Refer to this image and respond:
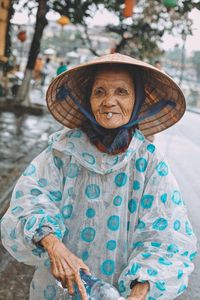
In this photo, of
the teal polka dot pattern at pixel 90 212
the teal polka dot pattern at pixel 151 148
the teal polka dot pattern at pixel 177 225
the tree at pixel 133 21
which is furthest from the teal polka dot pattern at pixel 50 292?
the tree at pixel 133 21

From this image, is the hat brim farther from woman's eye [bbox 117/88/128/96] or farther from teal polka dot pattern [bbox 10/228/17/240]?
teal polka dot pattern [bbox 10/228/17/240]

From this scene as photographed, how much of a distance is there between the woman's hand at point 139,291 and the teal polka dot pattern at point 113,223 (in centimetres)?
25

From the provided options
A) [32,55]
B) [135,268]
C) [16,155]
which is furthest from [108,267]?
[32,55]

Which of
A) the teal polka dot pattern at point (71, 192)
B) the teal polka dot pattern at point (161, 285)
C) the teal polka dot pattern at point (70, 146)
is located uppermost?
the teal polka dot pattern at point (70, 146)

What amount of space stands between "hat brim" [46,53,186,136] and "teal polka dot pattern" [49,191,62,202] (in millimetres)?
384

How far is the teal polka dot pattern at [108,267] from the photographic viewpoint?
1.69 metres

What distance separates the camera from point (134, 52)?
26.8 meters

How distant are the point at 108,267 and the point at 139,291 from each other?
245 millimetres

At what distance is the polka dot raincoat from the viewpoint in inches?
61.8

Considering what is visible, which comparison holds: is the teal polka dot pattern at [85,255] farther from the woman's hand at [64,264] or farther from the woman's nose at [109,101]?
the woman's nose at [109,101]

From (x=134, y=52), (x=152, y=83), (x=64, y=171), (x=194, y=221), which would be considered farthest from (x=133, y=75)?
(x=134, y=52)

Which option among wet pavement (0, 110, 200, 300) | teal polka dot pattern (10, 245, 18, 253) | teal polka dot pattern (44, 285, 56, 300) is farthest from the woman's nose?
wet pavement (0, 110, 200, 300)

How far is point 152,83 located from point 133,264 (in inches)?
30.6

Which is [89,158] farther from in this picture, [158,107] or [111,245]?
[158,107]
